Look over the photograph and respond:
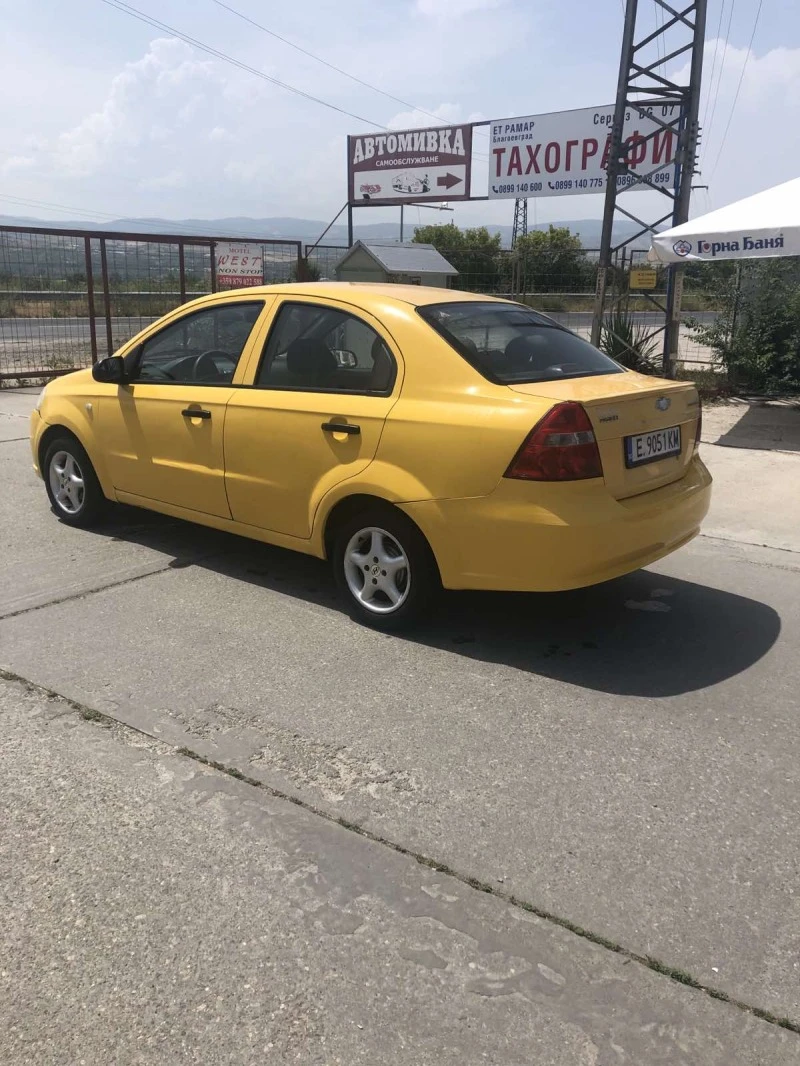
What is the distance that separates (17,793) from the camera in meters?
3.04

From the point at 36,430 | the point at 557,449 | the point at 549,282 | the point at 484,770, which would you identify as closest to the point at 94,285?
the point at 36,430

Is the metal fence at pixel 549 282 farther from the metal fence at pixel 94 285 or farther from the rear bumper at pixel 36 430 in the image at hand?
the rear bumper at pixel 36 430

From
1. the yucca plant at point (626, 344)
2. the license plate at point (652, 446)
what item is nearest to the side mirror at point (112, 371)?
the license plate at point (652, 446)

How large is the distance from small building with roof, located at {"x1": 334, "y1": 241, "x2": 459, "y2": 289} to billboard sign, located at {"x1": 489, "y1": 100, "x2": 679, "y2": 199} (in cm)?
566

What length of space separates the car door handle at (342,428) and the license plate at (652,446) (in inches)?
49.3

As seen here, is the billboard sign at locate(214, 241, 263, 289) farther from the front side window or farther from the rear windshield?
the rear windshield

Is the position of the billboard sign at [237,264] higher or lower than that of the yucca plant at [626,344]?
higher

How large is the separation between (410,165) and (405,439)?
2205 centimetres

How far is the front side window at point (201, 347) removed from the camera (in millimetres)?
5066

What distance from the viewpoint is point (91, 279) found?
13.2 metres

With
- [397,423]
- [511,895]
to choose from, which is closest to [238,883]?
[511,895]

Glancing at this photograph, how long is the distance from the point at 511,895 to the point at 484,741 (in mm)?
884

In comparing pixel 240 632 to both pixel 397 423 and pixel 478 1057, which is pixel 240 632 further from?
pixel 478 1057

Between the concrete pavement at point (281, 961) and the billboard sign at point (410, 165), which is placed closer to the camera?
the concrete pavement at point (281, 961)
